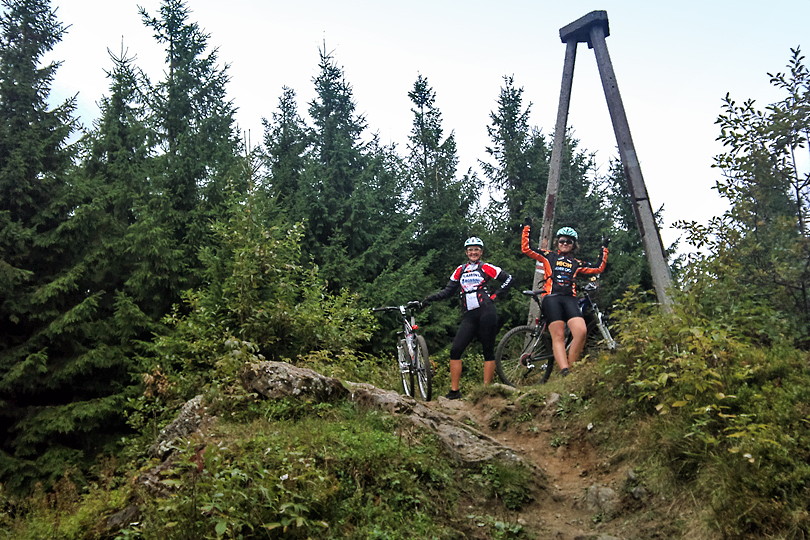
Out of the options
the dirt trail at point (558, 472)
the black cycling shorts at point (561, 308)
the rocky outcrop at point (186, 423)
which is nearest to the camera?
the dirt trail at point (558, 472)

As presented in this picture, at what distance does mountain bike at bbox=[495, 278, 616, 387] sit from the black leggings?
0.31 meters

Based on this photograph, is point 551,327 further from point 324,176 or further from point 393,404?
point 324,176

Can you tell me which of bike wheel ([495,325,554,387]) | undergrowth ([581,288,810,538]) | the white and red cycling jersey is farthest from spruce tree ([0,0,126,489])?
undergrowth ([581,288,810,538])

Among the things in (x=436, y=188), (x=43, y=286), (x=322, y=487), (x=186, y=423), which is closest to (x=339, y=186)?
(x=436, y=188)

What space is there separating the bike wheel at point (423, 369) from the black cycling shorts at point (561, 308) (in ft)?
6.02

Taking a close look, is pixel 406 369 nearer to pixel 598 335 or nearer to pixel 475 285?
pixel 475 285

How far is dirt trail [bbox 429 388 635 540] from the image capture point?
4605mm

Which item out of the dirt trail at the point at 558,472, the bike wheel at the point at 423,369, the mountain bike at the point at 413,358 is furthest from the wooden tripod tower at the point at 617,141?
the bike wheel at the point at 423,369

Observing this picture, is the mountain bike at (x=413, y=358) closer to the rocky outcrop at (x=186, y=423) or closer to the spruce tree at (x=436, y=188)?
the rocky outcrop at (x=186, y=423)

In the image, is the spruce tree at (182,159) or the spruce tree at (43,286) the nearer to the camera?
the spruce tree at (43,286)

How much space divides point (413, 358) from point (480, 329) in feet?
3.56

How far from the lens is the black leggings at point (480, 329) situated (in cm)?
868

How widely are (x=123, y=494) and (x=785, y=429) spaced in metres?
5.79

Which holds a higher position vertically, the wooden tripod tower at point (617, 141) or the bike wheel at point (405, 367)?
the wooden tripod tower at point (617, 141)
